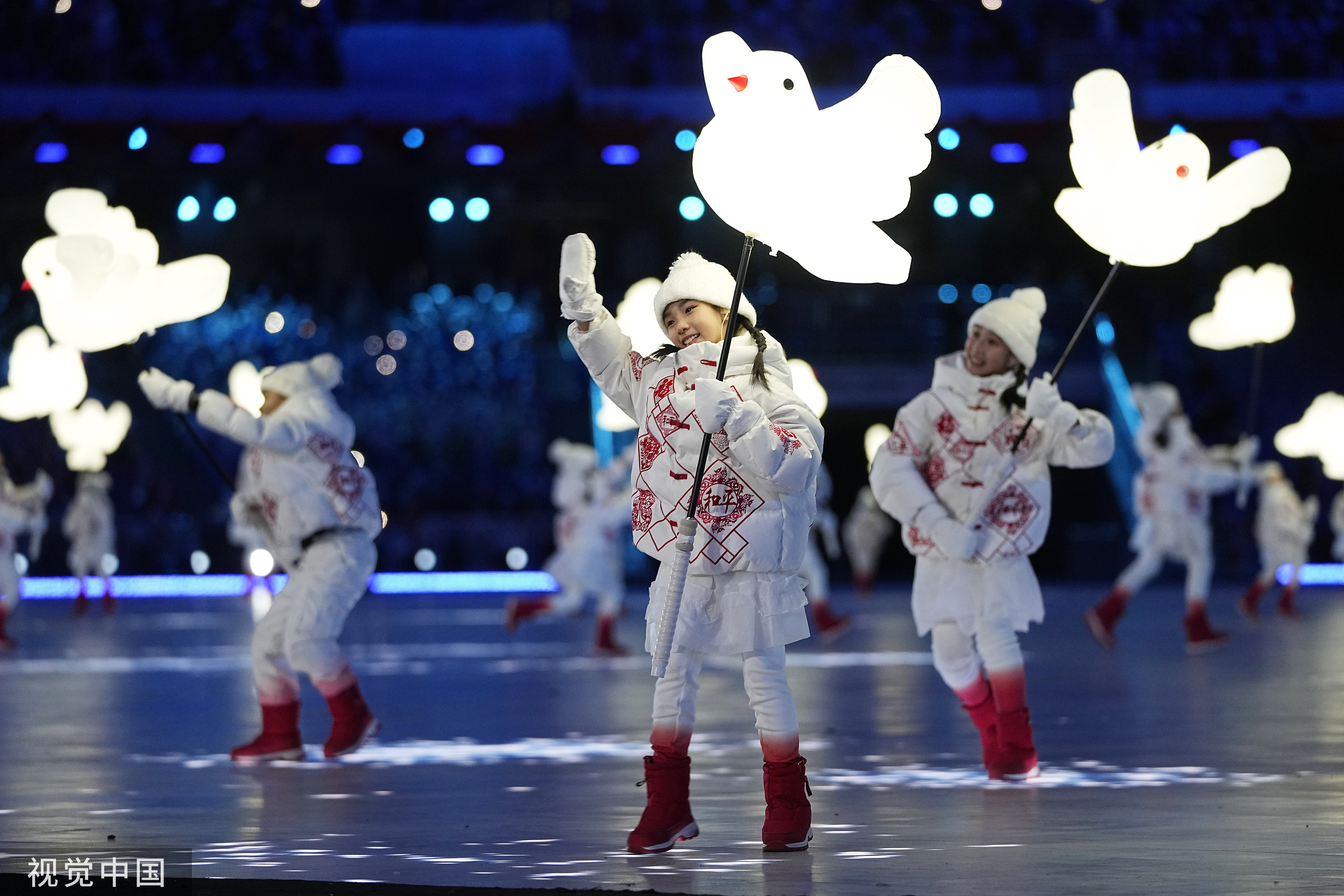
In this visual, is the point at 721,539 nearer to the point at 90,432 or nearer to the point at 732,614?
the point at 732,614

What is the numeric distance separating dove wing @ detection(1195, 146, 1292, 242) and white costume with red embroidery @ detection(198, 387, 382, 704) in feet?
10.4

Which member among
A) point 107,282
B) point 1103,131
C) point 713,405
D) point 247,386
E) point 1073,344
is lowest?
point 713,405

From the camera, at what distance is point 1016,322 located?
6285 millimetres

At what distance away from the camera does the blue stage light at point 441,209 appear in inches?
1060

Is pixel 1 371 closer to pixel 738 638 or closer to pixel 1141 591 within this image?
pixel 1141 591

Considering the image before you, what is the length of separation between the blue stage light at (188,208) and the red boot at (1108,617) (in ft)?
55.6

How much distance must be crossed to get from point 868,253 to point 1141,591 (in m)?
16.0

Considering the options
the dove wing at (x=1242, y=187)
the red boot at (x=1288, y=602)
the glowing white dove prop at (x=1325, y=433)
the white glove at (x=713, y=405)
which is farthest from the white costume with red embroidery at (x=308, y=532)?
the red boot at (x=1288, y=602)

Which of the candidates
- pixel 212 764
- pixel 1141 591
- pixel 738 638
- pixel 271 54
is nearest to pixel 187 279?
pixel 212 764

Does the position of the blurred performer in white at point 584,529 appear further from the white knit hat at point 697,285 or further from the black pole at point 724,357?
the black pole at point 724,357

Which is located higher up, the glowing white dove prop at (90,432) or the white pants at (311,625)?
the glowing white dove prop at (90,432)

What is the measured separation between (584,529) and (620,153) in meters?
10.9

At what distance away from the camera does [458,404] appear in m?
25.4

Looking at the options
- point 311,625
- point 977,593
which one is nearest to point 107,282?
point 311,625
